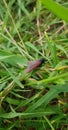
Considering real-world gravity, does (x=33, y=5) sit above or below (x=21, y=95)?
above

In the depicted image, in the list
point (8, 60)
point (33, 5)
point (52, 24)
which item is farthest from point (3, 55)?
point (33, 5)

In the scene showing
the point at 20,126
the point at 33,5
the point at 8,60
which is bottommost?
the point at 20,126

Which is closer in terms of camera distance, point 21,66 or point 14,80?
point 14,80

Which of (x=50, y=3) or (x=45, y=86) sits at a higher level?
(x=50, y=3)

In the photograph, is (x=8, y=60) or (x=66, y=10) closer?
(x=66, y=10)

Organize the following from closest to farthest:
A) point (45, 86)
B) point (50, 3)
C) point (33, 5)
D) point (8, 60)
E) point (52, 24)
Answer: point (50, 3) → point (45, 86) → point (8, 60) → point (52, 24) → point (33, 5)

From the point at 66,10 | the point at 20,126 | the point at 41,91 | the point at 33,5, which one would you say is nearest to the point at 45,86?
the point at 41,91

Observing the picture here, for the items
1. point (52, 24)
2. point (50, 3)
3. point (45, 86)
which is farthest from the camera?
point (52, 24)

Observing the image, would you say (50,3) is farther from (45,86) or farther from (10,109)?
(10,109)

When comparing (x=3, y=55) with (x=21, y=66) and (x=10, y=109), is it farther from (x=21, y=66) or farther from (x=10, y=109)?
(x=10, y=109)
